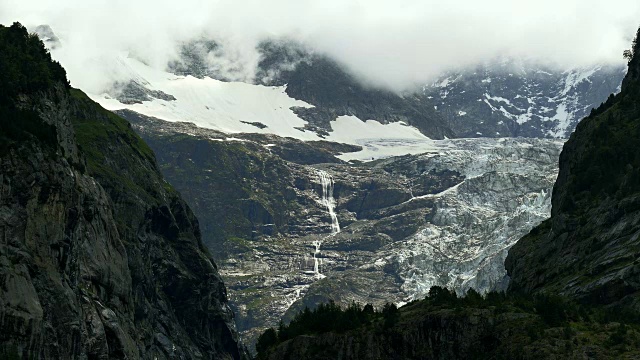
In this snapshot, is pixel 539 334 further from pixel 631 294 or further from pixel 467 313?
pixel 631 294

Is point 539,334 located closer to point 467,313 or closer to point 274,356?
point 467,313

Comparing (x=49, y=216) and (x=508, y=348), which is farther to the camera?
(x=49, y=216)

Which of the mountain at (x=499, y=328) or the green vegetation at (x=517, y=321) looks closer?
the green vegetation at (x=517, y=321)

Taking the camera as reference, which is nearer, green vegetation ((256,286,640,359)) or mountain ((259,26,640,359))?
green vegetation ((256,286,640,359))

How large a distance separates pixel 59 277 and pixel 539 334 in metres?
68.9

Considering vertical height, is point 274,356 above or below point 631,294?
below

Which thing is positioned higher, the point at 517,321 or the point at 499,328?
the point at 517,321

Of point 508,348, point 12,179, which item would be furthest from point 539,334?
point 12,179

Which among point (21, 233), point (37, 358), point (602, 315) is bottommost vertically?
point (37, 358)

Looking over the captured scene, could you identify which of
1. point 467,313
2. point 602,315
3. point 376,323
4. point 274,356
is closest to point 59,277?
point 274,356

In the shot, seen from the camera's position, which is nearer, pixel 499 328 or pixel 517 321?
pixel 517 321

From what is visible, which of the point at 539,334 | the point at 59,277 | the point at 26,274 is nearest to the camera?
the point at 539,334

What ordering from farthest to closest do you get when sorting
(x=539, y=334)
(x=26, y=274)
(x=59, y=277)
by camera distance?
(x=59, y=277), (x=26, y=274), (x=539, y=334)

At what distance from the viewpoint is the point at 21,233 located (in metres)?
187
